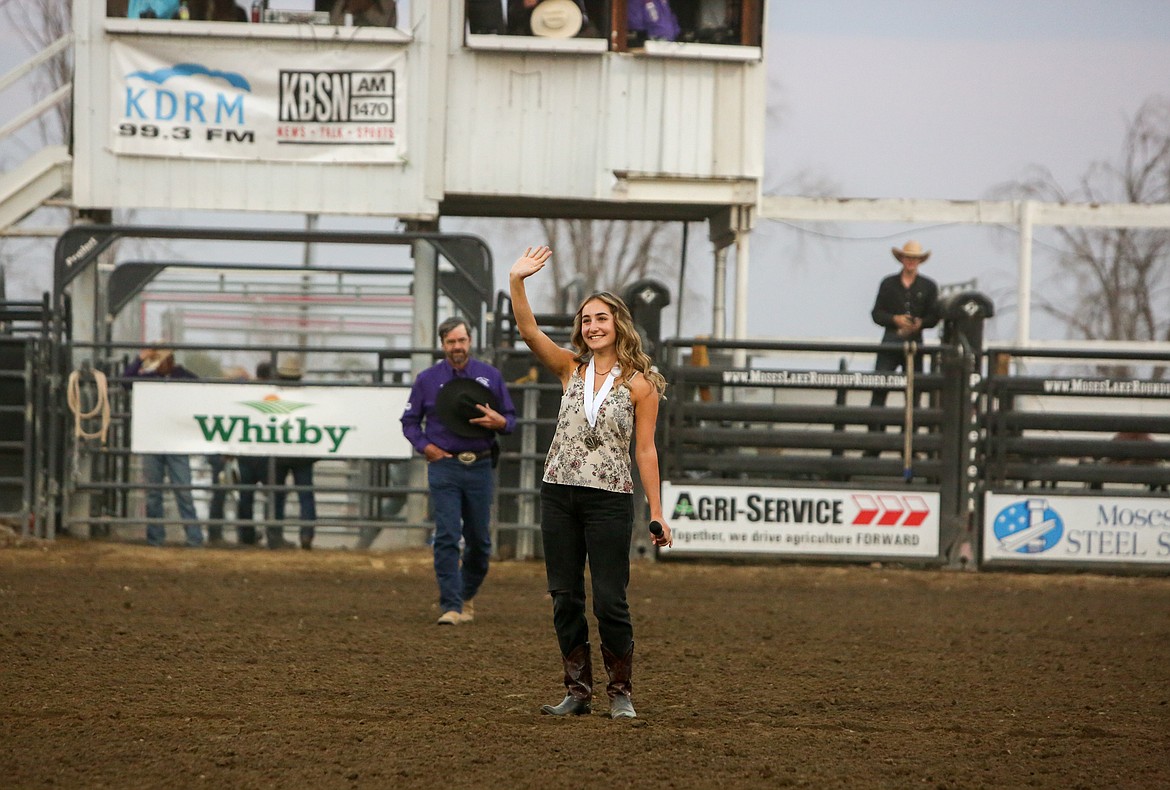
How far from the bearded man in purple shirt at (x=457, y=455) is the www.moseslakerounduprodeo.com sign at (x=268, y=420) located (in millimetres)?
4403

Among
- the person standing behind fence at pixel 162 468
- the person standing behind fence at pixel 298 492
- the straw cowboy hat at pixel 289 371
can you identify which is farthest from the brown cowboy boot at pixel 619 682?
the straw cowboy hat at pixel 289 371

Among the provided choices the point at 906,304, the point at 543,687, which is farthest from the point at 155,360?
the point at 543,687

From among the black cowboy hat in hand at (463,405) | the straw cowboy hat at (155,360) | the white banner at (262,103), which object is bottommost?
the straw cowboy hat at (155,360)

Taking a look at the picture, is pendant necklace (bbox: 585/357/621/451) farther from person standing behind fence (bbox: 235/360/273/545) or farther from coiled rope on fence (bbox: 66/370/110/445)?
coiled rope on fence (bbox: 66/370/110/445)

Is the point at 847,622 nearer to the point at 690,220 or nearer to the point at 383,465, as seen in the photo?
the point at 383,465

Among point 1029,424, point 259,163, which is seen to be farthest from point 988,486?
point 259,163

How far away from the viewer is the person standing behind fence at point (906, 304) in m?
14.9

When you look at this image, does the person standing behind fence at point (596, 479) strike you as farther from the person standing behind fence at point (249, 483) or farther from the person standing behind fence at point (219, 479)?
the person standing behind fence at point (249, 483)

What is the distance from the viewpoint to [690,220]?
58.9 ft

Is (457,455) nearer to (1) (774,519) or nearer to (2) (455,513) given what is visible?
(2) (455,513)

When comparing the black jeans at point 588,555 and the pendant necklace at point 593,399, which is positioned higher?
the pendant necklace at point 593,399

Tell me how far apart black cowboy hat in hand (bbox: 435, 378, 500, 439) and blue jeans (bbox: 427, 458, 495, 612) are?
0.21 metres

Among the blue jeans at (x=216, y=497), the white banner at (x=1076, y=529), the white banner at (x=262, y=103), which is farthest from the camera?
the white banner at (x=262, y=103)

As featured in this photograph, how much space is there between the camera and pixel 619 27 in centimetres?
1560
